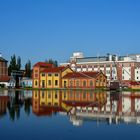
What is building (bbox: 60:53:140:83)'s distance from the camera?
8525 centimetres

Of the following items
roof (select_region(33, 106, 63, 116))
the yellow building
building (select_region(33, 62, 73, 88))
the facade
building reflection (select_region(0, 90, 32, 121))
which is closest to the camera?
building reflection (select_region(0, 90, 32, 121))

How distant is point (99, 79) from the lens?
224 feet

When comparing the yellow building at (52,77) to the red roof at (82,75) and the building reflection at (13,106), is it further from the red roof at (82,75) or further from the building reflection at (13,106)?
the building reflection at (13,106)

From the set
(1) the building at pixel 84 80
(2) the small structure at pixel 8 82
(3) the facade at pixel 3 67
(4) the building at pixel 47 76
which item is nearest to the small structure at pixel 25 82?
(2) the small structure at pixel 8 82

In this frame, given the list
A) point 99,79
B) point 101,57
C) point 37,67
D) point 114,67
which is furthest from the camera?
point 101,57

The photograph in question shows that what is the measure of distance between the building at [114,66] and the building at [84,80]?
679 inches

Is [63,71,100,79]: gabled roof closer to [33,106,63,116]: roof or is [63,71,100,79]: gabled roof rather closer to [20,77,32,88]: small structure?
[20,77,32,88]: small structure

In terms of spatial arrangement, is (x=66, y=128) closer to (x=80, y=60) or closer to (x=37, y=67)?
(x=37, y=67)

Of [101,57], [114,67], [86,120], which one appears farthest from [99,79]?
[86,120]

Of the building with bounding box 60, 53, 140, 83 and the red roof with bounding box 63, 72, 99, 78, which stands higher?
the building with bounding box 60, 53, 140, 83

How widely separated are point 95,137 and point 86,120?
15.5 ft

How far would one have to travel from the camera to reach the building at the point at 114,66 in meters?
85.2

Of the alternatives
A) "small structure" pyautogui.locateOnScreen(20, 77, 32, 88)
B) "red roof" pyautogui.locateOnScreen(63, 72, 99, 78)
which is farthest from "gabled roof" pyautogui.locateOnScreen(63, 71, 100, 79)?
"small structure" pyautogui.locateOnScreen(20, 77, 32, 88)

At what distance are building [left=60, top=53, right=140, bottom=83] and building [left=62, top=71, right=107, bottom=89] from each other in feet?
56.6
